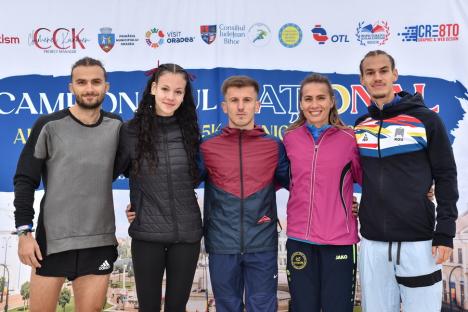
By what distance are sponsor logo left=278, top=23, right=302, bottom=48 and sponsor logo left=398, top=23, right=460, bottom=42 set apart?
2.35 ft

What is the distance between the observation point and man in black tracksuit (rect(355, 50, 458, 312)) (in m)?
1.94

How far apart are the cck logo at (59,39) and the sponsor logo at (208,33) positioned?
85cm

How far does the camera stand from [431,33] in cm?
301

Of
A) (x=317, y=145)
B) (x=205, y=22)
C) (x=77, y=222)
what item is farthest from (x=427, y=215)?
(x=205, y=22)

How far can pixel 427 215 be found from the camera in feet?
6.42

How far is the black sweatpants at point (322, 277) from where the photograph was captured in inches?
81.6

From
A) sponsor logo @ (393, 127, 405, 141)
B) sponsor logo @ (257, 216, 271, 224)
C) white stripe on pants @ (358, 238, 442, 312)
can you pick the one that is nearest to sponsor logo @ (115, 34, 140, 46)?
sponsor logo @ (257, 216, 271, 224)

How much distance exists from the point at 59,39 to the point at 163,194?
1.79 metres

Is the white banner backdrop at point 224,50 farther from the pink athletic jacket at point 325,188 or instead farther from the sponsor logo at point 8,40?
the pink athletic jacket at point 325,188

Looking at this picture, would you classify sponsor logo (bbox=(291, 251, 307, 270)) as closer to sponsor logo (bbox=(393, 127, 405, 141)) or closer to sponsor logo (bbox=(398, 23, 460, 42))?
sponsor logo (bbox=(393, 127, 405, 141))

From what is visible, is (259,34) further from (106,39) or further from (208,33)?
(106,39)

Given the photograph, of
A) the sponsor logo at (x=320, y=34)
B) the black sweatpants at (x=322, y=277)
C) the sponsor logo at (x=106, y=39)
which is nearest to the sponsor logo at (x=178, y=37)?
the sponsor logo at (x=106, y=39)

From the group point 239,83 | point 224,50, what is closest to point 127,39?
point 224,50

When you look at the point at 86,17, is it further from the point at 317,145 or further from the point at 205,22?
the point at 317,145
